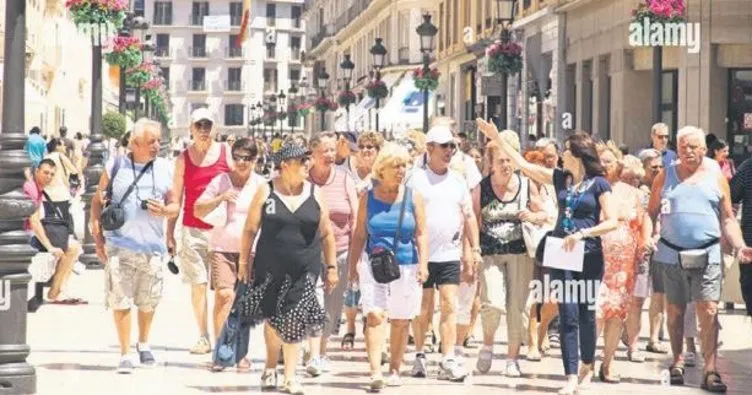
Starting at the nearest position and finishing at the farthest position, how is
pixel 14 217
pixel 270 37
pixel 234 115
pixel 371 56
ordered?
pixel 14 217
pixel 371 56
pixel 270 37
pixel 234 115

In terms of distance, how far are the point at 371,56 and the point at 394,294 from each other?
67.0 m

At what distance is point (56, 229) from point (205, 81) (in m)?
128

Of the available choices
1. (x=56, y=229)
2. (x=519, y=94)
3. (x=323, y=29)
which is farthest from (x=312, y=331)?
(x=323, y=29)

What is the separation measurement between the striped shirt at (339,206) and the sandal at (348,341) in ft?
5.66

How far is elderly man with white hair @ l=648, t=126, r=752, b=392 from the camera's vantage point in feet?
40.8

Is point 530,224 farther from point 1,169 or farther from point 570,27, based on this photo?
point 570,27

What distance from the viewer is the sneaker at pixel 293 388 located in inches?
453

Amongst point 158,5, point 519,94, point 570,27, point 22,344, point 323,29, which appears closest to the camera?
point 22,344

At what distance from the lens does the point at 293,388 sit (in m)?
11.5

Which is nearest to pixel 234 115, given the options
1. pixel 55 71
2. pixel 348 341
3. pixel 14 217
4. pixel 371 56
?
pixel 371 56

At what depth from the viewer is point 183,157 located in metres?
13.6

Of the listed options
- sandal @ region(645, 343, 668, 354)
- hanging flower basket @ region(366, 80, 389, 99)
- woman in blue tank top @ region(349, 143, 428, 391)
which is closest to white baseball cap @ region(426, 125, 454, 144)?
woman in blue tank top @ region(349, 143, 428, 391)

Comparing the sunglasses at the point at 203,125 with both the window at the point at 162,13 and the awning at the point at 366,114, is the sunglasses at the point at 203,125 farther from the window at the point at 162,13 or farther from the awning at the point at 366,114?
the window at the point at 162,13

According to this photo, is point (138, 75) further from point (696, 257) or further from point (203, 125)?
point (696, 257)
